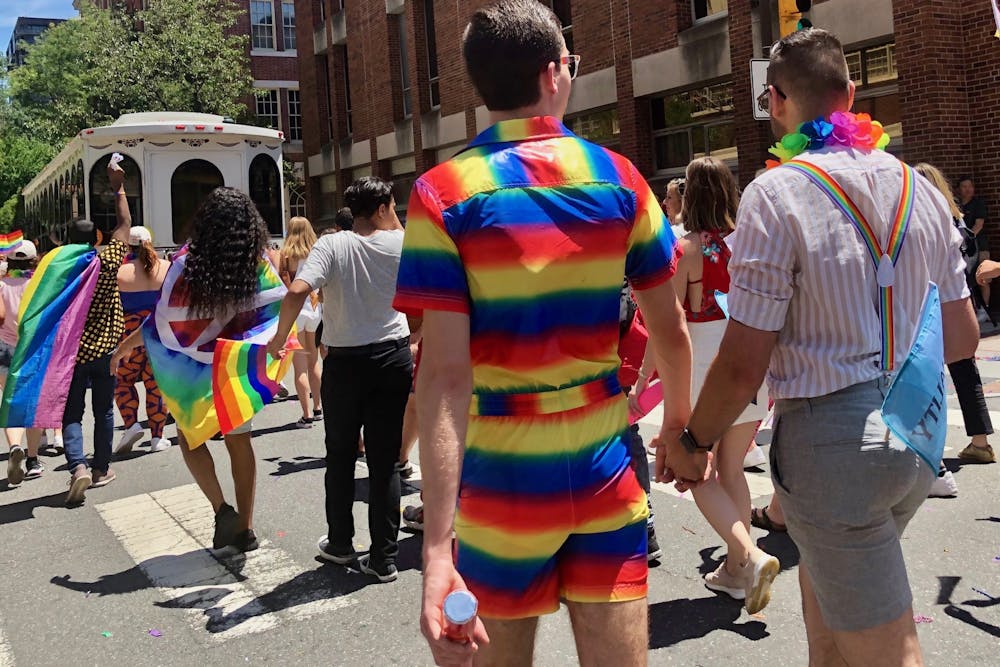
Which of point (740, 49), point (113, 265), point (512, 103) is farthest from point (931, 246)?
point (740, 49)

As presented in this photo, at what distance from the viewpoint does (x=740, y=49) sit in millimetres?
15797

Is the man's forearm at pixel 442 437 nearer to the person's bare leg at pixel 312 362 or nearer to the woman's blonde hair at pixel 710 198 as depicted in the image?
the woman's blonde hair at pixel 710 198

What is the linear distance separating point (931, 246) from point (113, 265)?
20.6ft

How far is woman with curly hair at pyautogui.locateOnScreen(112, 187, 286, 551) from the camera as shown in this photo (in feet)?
17.0

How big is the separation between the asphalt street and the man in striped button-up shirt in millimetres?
1467

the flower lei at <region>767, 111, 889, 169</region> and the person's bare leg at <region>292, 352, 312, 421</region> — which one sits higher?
the flower lei at <region>767, 111, 889, 169</region>

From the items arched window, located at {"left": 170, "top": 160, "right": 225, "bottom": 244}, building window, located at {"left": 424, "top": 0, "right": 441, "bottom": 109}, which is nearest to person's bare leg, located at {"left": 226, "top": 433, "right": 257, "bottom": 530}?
arched window, located at {"left": 170, "top": 160, "right": 225, "bottom": 244}

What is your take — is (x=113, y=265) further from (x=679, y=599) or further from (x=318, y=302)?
(x=679, y=599)

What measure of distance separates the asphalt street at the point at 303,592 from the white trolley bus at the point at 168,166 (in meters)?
7.87

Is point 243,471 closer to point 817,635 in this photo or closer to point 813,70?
point 817,635

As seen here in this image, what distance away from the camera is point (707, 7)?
16.8 meters

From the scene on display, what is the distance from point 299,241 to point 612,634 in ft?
24.8

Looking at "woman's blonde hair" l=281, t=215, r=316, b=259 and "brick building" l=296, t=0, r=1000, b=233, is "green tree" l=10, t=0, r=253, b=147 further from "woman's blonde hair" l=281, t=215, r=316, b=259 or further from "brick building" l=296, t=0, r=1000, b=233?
"woman's blonde hair" l=281, t=215, r=316, b=259

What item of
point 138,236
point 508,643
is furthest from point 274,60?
point 508,643
